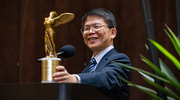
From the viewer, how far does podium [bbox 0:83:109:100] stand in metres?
0.96

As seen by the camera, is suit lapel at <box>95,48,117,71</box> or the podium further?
suit lapel at <box>95,48,117,71</box>

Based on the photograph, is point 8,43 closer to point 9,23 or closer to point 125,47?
point 9,23

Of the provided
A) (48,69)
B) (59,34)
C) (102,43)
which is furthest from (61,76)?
(59,34)

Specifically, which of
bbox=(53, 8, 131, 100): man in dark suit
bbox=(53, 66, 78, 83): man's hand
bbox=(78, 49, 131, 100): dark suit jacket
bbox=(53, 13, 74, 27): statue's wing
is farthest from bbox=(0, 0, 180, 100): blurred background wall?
bbox=(53, 66, 78, 83): man's hand

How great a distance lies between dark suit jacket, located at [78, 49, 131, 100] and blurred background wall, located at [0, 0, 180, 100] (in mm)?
798

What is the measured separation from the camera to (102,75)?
4.21 ft

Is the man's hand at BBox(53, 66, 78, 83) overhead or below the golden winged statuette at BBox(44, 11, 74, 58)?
below

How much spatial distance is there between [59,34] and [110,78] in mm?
1471

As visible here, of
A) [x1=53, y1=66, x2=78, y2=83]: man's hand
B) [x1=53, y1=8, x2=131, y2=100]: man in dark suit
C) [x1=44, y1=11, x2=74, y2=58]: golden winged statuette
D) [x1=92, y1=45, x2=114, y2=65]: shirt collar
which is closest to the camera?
[x1=53, y1=66, x2=78, y2=83]: man's hand

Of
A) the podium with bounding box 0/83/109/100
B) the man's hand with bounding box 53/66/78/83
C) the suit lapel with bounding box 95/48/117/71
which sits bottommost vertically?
the podium with bounding box 0/83/109/100

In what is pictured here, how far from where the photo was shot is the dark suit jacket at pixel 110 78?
125 centimetres

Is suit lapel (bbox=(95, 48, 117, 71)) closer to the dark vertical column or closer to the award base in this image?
the award base

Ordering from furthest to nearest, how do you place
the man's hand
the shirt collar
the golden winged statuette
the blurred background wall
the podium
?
the blurred background wall, the shirt collar, the golden winged statuette, the man's hand, the podium

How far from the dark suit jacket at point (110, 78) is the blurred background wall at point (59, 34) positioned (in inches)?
31.4
